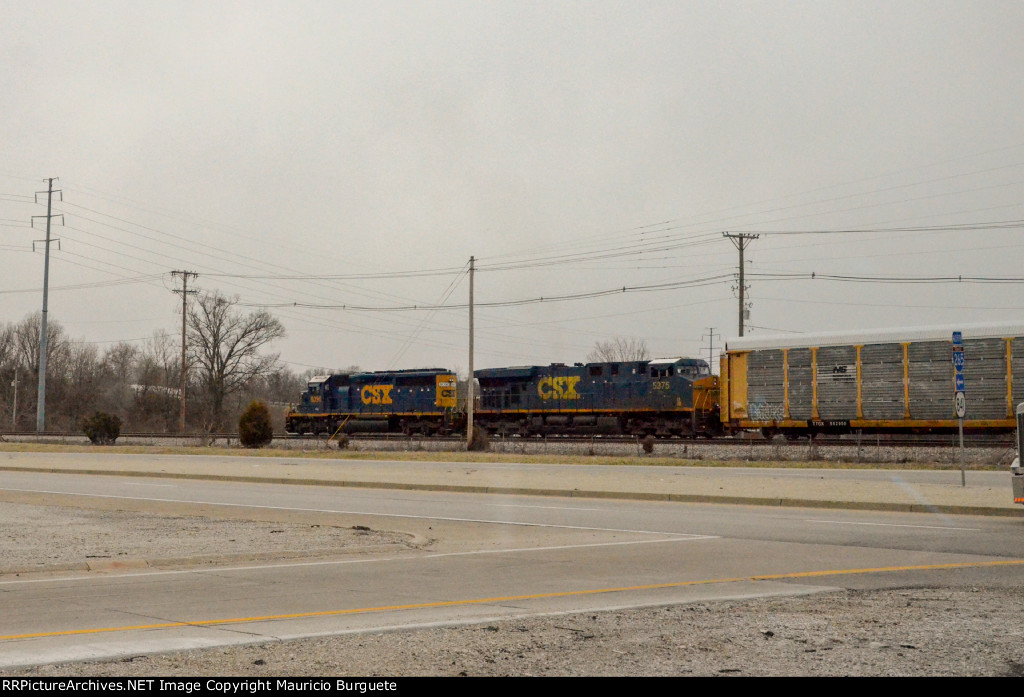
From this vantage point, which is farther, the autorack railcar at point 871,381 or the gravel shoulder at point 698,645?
the autorack railcar at point 871,381

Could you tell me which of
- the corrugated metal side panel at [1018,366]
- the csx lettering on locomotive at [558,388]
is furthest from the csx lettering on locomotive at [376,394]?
the corrugated metal side panel at [1018,366]

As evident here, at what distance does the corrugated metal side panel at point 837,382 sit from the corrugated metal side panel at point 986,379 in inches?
145

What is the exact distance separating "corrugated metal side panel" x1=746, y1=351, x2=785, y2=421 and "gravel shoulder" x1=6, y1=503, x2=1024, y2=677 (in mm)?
31584

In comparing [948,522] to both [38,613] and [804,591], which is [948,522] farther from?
[38,613]

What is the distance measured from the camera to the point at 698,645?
714 centimetres

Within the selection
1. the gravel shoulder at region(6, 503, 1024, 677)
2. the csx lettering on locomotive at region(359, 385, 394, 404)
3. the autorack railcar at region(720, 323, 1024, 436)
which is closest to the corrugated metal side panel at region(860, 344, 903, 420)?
the autorack railcar at region(720, 323, 1024, 436)

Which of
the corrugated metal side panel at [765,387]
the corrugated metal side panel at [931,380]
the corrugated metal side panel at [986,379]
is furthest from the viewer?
the corrugated metal side panel at [765,387]

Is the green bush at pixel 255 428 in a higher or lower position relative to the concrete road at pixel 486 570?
higher

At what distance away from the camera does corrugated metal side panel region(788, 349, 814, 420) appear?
40406 mm

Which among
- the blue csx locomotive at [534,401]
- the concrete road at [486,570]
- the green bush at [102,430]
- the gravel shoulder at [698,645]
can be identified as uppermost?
the blue csx locomotive at [534,401]

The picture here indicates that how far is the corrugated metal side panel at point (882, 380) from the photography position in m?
38.2

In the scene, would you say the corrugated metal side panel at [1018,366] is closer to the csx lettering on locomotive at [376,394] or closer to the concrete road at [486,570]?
the concrete road at [486,570]
